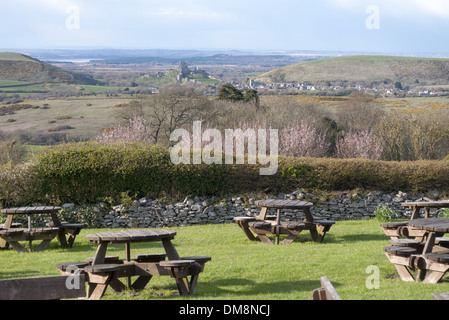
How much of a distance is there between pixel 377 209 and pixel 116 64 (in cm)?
15077

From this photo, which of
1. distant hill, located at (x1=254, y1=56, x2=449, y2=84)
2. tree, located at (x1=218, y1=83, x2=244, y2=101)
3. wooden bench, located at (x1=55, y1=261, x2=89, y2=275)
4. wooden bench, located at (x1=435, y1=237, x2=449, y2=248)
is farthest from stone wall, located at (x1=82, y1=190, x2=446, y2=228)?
distant hill, located at (x1=254, y1=56, x2=449, y2=84)

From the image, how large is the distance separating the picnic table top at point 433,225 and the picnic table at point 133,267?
10.3ft

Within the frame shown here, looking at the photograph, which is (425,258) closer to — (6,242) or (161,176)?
(6,242)

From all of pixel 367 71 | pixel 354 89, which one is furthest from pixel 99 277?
pixel 367 71

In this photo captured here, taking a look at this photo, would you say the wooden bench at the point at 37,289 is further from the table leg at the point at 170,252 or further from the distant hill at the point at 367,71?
the distant hill at the point at 367,71

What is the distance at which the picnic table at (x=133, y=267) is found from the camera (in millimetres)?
7270

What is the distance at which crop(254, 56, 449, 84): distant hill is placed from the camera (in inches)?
4045

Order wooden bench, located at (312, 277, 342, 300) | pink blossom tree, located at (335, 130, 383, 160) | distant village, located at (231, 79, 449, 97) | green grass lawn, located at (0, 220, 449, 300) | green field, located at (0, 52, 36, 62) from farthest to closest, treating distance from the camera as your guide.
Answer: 1. green field, located at (0, 52, 36, 62)
2. distant village, located at (231, 79, 449, 97)
3. pink blossom tree, located at (335, 130, 383, 160)
4. green grass lawn, located at (0, 220, 449, 300)
5. wooden bench, located at (312, 277, 342, 300)

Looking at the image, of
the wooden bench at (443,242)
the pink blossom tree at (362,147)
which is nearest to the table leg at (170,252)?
the wooden bench at (443,242)

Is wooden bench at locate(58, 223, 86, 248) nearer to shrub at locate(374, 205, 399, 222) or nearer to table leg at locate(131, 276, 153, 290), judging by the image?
table leg at locate(131, 276, 153, 290)

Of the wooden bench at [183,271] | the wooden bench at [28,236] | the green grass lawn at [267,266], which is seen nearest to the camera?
the wooden bench at [183,271]

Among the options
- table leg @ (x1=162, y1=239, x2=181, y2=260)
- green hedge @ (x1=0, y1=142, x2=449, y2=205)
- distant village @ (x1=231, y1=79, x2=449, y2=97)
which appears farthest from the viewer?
distant village @ (x1=231, y1=79, x2=449, y2=97)

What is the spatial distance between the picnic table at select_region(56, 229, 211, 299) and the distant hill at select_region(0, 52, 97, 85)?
88.6m
